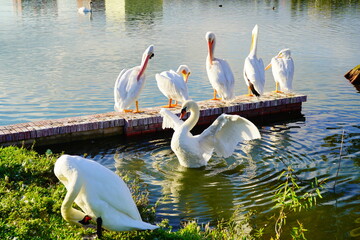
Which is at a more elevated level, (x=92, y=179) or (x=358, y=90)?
(x=92, y=179)

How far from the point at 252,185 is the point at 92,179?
2.94 meters

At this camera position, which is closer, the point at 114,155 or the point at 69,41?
the point at 114,155

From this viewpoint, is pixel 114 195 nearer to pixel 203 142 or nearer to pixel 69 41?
pixel 203 142

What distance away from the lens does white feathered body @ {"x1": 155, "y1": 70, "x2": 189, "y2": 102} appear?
8.90 metres

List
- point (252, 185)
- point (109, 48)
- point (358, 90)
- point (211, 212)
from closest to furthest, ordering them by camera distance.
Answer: point (211, 212) < point (252, 185) < point (358, 90) < point (109, 48)

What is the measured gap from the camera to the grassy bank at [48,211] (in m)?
4.26

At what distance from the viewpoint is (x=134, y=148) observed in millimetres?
8039

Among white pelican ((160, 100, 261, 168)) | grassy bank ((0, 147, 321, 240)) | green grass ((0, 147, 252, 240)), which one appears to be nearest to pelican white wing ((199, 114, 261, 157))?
white pelican ((160, 100, 261, 168))

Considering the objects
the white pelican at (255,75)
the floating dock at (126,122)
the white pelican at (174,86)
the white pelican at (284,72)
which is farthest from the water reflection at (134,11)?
the white pelican at (174,86)

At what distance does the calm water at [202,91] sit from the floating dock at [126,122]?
28cm

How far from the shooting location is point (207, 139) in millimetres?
6988

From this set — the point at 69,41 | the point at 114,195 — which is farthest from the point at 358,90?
the point at 69,41

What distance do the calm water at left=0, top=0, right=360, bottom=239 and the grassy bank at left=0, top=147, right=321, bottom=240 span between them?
510mm

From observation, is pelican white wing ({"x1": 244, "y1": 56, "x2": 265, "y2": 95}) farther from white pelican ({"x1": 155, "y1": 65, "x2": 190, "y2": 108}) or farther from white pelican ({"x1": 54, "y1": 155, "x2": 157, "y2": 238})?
white pelican ({"x1": 54, "y1": 155, "x2": 157, "y2": 238})
